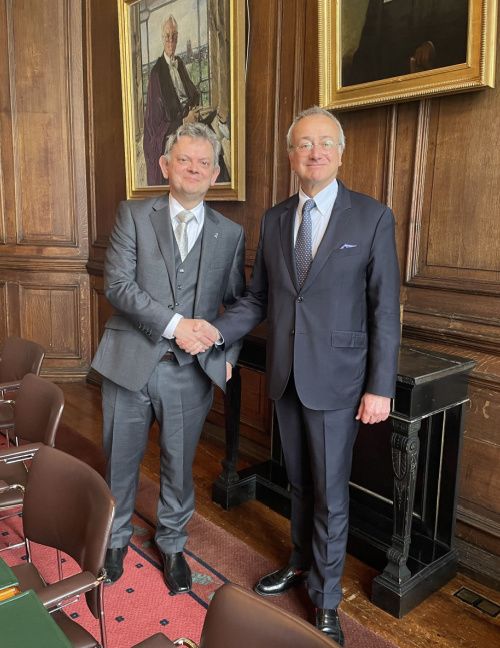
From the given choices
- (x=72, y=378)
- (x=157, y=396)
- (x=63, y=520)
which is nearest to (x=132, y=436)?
(x=157, y=396)

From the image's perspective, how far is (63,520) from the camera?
1.78 meters

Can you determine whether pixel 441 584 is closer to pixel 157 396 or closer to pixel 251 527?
pixel 251 527

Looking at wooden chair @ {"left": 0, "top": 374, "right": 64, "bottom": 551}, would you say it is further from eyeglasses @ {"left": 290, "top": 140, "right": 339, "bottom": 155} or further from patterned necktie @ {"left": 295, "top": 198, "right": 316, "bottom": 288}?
eyeglasses @ {"left": 290, "top": 140, "right": 339, "bottom": 155}

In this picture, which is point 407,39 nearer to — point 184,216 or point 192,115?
point 184,216

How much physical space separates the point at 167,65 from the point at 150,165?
2.42 feet

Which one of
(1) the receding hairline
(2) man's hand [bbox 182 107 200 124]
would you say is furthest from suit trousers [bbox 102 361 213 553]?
(1) the receding hairline

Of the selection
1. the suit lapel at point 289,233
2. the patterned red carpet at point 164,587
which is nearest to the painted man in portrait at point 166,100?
the suit lapel at point 289,233

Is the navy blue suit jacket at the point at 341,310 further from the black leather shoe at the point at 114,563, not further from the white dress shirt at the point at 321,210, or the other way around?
the black leather shoe at the point at 114,563

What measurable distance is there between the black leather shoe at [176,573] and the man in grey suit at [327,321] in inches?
22.7

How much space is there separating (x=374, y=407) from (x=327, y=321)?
357 mm

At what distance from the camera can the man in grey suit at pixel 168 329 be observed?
93.2 inches

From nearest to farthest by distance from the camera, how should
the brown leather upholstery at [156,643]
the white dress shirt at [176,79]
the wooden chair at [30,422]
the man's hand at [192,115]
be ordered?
the brown leather upholstery at [156,643], the wooden chair at [30,422], the man's hand at [192,115], the white dress shirt at [176,79]

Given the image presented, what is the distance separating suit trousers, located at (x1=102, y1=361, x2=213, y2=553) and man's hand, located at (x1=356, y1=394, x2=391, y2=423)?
0.77 m

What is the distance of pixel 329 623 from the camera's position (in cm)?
223
